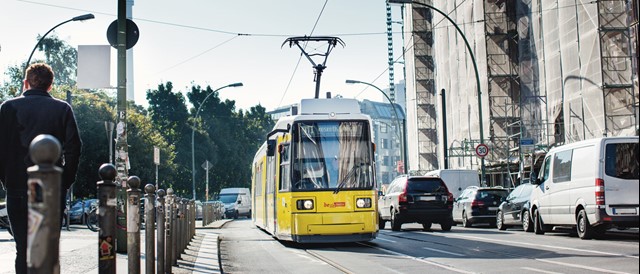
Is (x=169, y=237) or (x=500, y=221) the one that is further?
(x=500, y=221)

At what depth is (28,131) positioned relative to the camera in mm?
6133

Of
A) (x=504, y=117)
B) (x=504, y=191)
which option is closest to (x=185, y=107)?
(x=504, y=117)

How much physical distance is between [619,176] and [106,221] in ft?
45.0

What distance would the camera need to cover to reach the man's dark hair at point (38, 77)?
248 inches

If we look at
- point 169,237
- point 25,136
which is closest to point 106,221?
point 25,136

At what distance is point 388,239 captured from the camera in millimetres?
19547

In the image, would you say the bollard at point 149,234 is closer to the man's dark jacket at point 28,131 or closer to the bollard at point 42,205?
the man's dark jacket at point 28,131

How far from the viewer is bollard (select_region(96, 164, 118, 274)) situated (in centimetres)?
525

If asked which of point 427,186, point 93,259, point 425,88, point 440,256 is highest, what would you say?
point 425,88

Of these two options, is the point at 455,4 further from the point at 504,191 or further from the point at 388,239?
the point at 388,239

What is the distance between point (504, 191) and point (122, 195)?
1620 cm

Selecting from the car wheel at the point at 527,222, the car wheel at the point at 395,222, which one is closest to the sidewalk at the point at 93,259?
the car wheel at the point at 395,222

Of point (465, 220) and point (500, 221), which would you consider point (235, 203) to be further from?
point (500, 221)

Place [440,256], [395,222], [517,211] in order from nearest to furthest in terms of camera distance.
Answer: [440,256], [517,211], [395,222]
